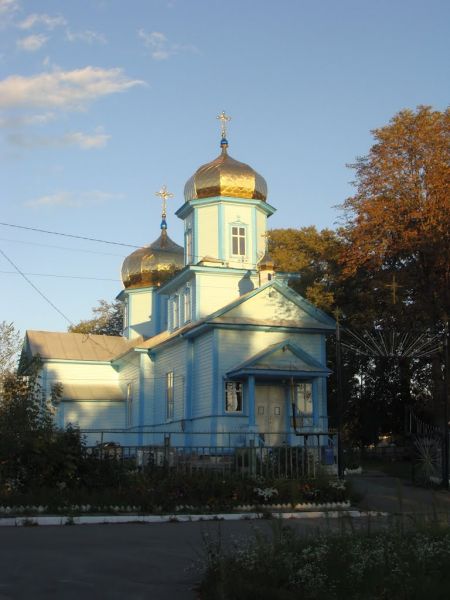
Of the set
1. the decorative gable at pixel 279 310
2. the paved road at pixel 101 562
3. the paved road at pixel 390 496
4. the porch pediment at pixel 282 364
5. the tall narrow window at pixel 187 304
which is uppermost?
the tall narrow window at pixel 187 304

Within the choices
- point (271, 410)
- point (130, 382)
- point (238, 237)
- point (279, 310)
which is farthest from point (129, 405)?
point (279, 310)

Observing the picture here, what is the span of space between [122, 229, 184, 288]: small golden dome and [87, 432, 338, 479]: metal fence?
23.7 meters

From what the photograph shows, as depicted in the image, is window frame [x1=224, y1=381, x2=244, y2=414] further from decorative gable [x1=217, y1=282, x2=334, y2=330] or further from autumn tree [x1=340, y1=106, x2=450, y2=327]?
autumn tree [x1=340, y1=106, x2=450, y2=327]

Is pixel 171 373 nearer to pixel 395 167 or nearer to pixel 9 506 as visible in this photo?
pixel 395 167

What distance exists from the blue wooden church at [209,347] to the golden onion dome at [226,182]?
0.14ft

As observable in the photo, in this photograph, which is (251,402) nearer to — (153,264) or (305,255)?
(305,255)

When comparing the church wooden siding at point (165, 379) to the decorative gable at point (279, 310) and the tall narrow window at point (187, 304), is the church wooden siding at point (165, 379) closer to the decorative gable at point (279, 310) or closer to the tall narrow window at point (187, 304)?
the tall narrow window at point (187, 304)

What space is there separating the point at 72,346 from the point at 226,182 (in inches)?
489

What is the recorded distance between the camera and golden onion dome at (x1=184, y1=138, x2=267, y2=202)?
102 feet

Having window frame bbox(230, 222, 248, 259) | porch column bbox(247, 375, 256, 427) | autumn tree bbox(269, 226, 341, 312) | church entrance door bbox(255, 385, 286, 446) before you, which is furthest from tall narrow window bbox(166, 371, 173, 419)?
autumn tree bbox(269, 226, 341, 312)

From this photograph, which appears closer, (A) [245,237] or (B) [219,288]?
(B) [219,288]

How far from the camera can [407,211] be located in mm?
27844

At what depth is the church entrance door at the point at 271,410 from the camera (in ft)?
85.8

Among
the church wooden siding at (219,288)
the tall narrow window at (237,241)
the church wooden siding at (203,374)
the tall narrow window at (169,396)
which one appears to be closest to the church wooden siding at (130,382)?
the tall narrow window at (169,396)
